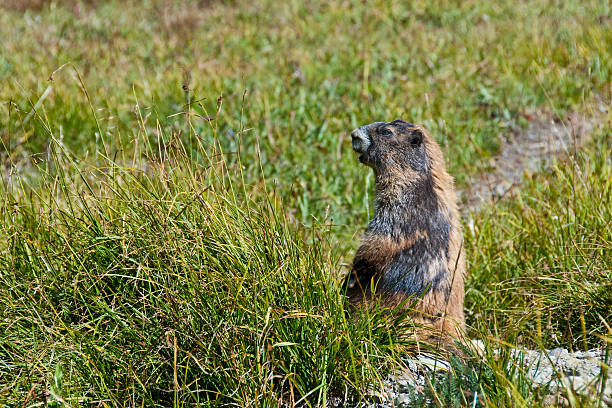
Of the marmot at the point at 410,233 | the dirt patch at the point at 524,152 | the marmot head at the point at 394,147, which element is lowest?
the dirt patch at the point at 524,152

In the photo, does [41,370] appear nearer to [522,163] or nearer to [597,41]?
[522,163]

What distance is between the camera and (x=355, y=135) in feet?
14.7

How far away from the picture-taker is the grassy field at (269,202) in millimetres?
3111

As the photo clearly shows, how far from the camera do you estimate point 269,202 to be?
11.2 ft

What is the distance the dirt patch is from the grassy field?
13cm

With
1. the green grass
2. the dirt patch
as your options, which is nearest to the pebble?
the green grass

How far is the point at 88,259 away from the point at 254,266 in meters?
0.97

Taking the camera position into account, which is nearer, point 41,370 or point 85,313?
point 41,370

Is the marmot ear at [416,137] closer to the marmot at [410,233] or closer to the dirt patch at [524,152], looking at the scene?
the marmot at [410,233]

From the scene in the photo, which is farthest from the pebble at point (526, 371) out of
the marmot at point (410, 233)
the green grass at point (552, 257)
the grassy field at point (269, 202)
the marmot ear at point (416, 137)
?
the marmot ear at point (416, 137)

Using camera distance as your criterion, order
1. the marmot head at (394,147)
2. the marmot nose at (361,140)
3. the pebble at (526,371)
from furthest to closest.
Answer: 1. the marmot nose at (361,140)
2. the marmot head at (394,147)
3. the pebble at (526,371)

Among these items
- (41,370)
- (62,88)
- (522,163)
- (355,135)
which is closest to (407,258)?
(355,135)

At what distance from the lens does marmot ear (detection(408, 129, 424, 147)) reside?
4359mm

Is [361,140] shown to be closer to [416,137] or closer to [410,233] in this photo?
[416,137]
